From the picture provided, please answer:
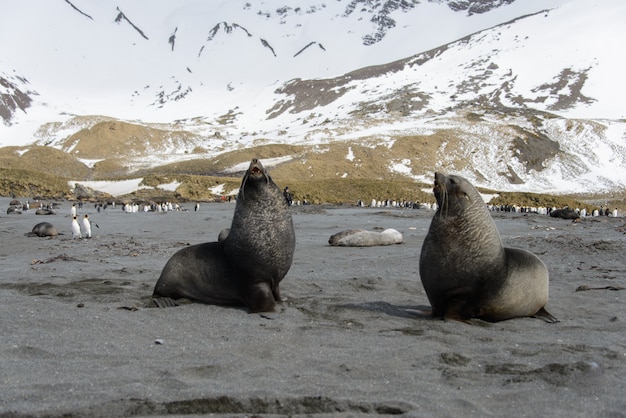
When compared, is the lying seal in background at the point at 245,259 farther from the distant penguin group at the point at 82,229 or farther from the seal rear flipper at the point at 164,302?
the distant penguin group at the point at 82,229

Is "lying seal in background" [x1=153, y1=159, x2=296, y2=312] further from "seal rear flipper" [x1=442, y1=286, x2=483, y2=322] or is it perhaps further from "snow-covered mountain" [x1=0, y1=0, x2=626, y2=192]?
"snow-covered mountain" [x1=0, y1=0, x2=626, y2=192]

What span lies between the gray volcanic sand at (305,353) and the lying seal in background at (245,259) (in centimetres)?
32

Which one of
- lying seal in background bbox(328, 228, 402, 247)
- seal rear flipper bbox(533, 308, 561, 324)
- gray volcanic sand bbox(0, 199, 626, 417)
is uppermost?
lying seal in background bbox(328, 228, 402, 247)

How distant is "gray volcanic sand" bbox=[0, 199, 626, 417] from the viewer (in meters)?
Answer: 3.43

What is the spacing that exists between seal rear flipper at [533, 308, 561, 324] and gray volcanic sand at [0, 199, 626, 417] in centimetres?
10

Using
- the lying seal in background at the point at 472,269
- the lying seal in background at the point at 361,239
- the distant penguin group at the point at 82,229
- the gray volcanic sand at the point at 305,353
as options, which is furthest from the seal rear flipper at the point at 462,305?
the distant penguin group at the point at 82,229

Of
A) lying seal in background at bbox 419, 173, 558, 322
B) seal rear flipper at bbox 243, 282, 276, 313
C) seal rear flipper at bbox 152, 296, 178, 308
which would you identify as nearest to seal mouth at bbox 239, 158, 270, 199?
seal rear flipper at bbox 243, 282, 276, 313

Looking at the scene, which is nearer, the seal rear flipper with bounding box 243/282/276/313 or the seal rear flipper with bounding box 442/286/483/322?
the seal rear flipper with bounding box 442/286/483/322

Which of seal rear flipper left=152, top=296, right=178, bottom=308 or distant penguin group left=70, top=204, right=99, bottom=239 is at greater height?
distant penguin group left=70, top=204, right=99, bottom=239

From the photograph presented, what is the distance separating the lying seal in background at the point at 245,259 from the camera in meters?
6.81

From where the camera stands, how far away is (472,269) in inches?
240

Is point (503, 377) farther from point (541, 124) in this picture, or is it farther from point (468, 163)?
point (541, 124)

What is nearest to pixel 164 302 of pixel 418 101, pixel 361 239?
pixel 361 239

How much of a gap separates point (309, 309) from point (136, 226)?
15.8 metres
